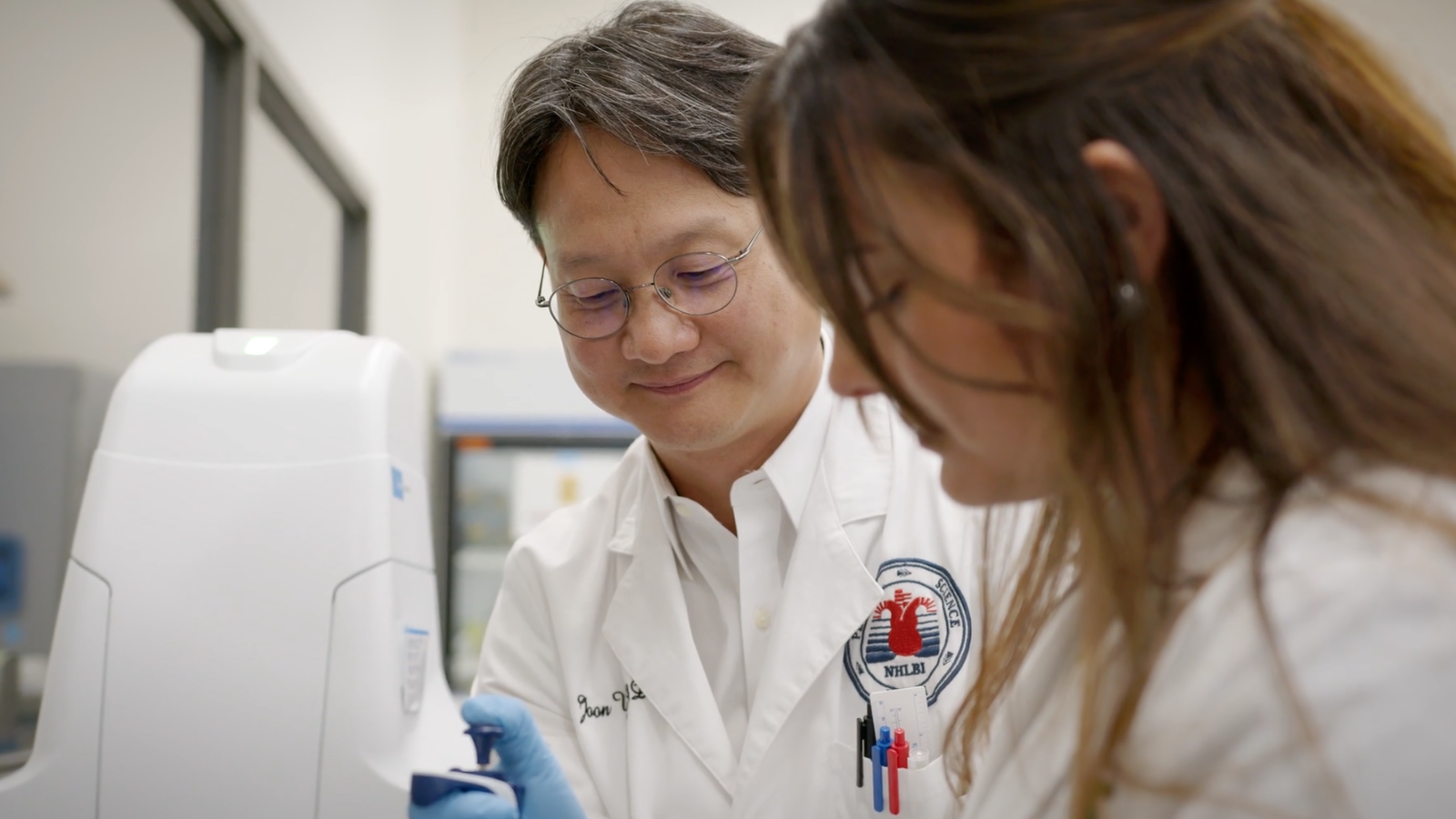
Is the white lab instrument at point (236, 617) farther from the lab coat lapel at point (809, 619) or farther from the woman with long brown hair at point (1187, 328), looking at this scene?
the woman with long brown hair at point (1187, 328)

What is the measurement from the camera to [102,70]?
2.03 metres

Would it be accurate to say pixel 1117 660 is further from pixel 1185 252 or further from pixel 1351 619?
pixel 1185 252

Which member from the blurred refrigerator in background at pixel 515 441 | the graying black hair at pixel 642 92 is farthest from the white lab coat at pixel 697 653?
the blurred refrigerator in background at pixel 515 441

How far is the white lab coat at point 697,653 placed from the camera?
1197mm

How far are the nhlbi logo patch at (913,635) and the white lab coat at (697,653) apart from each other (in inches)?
0.4

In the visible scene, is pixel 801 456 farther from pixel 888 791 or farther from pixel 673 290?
pixel 888 791

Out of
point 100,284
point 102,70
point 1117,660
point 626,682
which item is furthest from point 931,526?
point 102,70

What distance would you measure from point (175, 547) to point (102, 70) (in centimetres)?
152

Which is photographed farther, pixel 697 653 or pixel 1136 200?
pixel 697 653

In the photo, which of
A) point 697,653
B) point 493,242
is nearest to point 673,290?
point 697,653

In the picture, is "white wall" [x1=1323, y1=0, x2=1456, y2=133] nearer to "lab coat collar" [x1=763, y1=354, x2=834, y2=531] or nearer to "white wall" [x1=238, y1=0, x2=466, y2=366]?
"lab coat collar" [x1=763, y1=354, x2=834, y2=531]

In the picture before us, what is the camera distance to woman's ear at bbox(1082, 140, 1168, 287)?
1.98ft

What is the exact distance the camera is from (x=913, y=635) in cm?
122

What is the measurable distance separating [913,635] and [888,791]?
0.57ft
